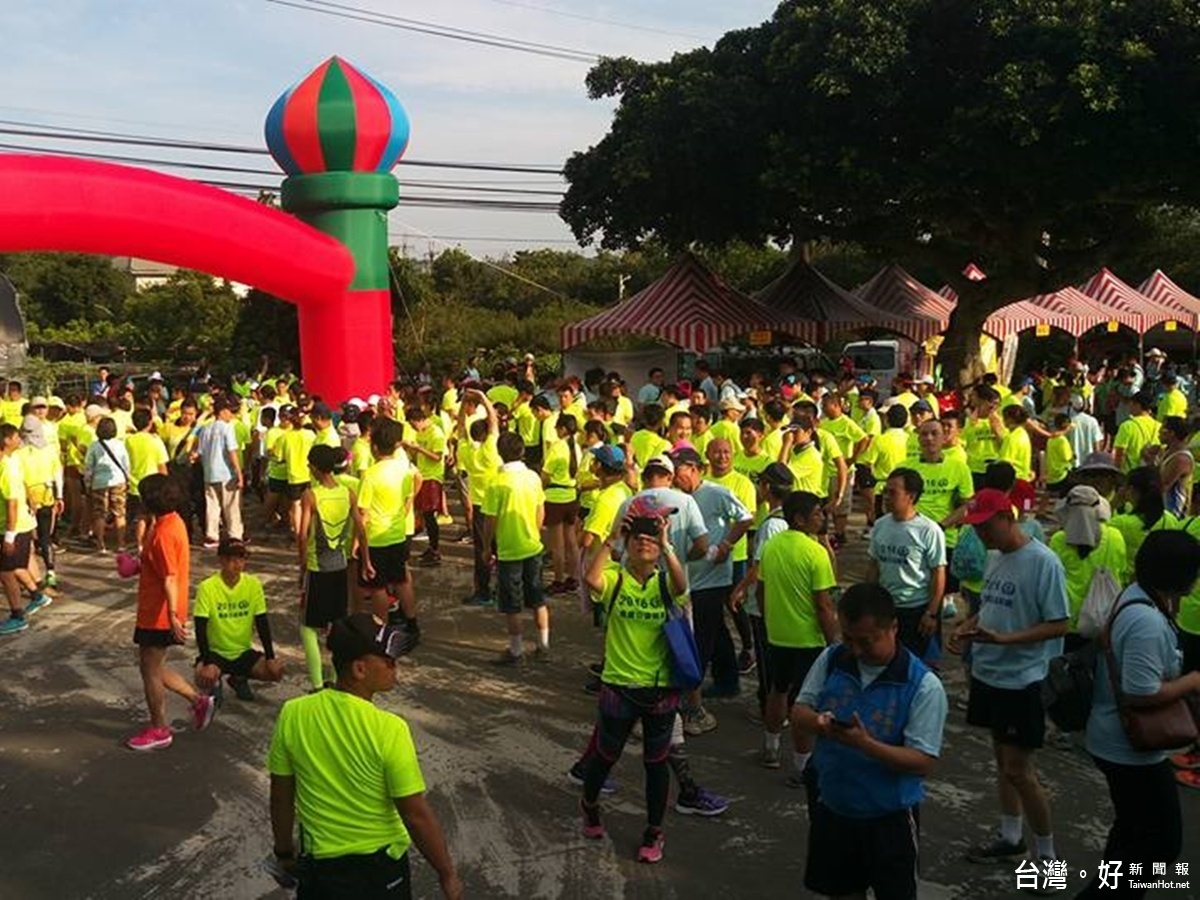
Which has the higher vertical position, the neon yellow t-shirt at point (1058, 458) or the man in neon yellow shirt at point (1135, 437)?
the man in neon yellow shirt at point (1135, 437)

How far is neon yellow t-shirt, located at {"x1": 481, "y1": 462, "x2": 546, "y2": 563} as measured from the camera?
736cm

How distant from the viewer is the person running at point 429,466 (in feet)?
33.4

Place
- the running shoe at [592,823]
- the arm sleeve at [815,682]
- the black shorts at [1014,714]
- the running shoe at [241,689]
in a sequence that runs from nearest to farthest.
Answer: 1. the arm sleeve at [815,682]
2. the black shorts at [1014,714]
3. the running shoe at [592,823]
4. the running shoe at [241,689]

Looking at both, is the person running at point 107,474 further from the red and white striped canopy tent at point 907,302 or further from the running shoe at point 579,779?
the red and white striped canopy tent at point 907,302

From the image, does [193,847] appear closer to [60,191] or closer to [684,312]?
[60,191]

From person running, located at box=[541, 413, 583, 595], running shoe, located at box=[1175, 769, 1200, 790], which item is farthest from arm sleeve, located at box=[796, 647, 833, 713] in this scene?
person running, located at box=[541, 413, 583, 595]

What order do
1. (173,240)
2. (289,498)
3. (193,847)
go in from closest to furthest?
(193,847)
(289,498)
(173,240)

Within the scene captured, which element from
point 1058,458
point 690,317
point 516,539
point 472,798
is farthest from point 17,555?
point 690,317

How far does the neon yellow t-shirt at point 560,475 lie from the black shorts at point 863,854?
5781 millimetres

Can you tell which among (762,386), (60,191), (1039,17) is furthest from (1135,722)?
(1039,17)

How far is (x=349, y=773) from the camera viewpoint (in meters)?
3.05

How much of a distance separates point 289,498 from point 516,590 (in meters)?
4.70

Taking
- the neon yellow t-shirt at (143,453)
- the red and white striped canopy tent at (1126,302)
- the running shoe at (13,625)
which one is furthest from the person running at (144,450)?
the red and white striped canopy tent at (1126,302)

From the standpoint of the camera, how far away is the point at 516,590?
7.35m
